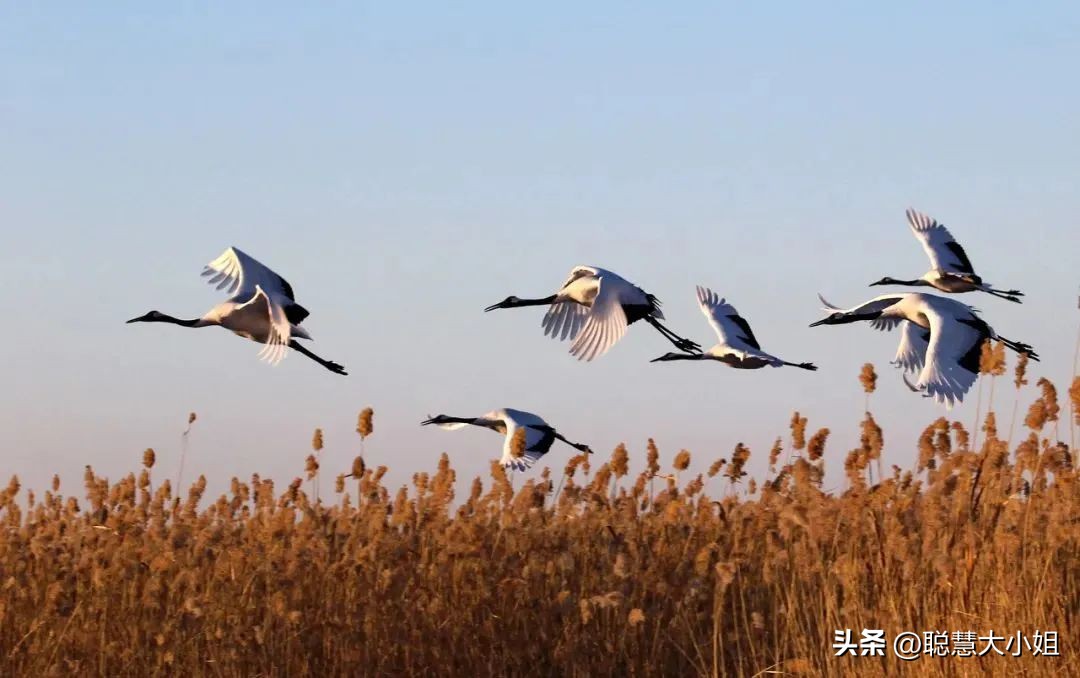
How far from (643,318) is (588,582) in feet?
12.2

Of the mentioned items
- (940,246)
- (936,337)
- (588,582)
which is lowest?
(588,582)

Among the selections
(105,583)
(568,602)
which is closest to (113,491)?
(105,583)

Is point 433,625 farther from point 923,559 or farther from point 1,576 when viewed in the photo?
point 1,576

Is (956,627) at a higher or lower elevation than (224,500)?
lower

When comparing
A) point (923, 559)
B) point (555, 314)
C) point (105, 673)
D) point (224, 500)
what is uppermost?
point (555, 314)

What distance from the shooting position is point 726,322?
11430 mm

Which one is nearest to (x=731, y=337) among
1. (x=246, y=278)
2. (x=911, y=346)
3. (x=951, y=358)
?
(x=911, y=346)

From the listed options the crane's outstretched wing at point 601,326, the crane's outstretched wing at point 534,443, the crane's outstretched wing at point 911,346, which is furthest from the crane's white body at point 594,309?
the crane's outstretched wing at point 911,346

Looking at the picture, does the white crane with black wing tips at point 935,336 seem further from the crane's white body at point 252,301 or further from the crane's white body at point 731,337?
the crane's white body at point 252,301

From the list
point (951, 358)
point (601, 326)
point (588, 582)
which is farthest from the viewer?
point (601, 326)

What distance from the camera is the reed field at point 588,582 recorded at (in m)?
5.79

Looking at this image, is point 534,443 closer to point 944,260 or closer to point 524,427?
point 524,427

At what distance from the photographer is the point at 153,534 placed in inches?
310

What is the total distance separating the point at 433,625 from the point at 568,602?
2.08 ft
